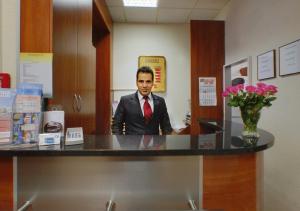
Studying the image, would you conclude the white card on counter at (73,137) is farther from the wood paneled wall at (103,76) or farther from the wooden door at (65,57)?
the wood paneled wall at (103,76)

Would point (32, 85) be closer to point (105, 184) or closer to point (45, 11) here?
point (45, 11)

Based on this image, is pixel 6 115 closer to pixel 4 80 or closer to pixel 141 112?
pixel 4 80

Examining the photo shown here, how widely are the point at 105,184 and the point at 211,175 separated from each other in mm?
522

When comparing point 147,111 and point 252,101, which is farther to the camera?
point 147,111

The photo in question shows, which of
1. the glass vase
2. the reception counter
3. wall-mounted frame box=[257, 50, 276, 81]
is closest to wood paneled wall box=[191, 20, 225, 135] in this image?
wall-mounted frame box=[257, 50, 276, 81]

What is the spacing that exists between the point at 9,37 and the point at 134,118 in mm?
1269

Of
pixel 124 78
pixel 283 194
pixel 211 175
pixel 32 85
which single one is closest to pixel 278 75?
pixel 283 194

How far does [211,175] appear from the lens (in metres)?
1.11

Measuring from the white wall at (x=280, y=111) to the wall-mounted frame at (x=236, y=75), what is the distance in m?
0.14

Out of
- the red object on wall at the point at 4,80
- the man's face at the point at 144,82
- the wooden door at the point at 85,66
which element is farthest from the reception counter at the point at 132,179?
the man's face at the point at 144,82

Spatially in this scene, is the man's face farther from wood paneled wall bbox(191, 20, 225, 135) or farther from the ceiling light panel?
the ceiling light panel

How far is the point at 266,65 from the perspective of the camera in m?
2.45

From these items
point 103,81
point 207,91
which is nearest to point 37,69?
point 103,81

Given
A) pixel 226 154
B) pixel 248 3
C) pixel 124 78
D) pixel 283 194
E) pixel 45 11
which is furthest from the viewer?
pixel 124 78
